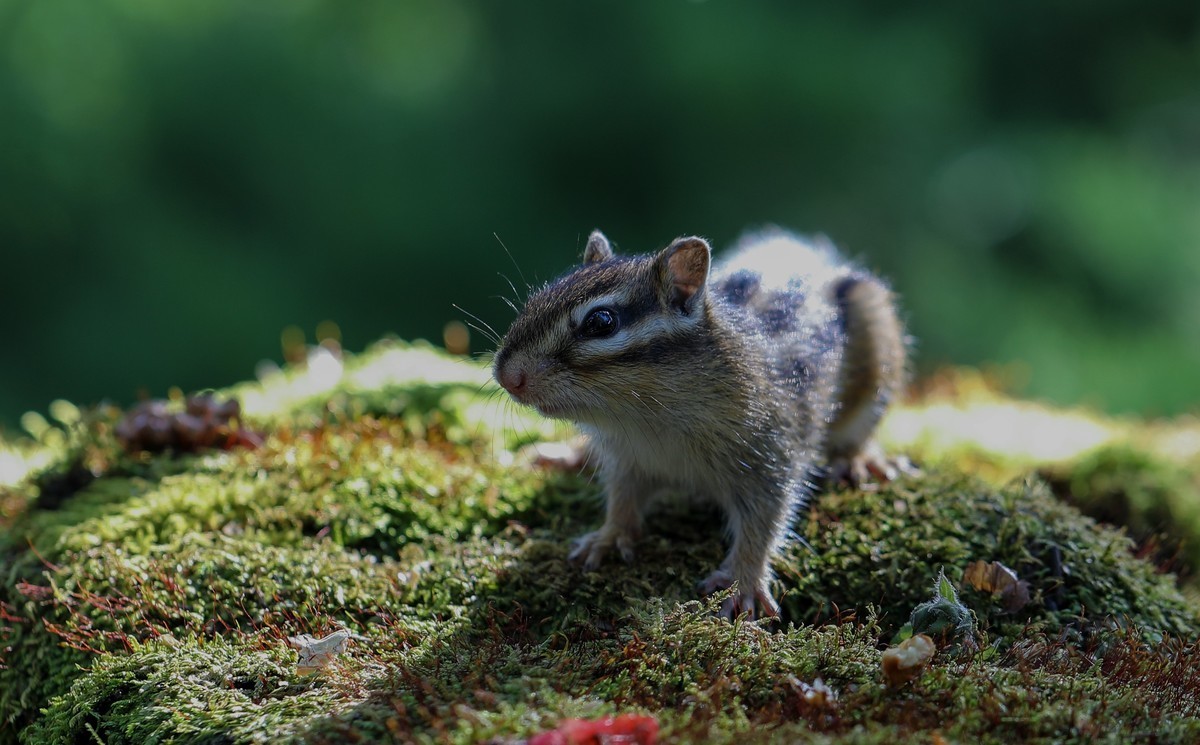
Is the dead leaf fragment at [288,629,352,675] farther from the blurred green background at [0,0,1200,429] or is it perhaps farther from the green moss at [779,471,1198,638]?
the blurred green background at [0,0,1200,429]

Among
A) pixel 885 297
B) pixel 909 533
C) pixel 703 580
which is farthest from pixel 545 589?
pixel 885 297

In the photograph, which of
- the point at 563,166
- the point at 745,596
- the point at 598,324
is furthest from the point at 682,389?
the point at 563,166

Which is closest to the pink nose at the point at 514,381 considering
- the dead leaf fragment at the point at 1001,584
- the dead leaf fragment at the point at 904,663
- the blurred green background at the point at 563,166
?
the dead leaf fragment at the point at 904,663

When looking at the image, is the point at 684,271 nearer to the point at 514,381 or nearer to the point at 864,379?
the point at 514,381

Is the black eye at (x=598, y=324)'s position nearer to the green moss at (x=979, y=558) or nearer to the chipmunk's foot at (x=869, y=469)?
the green moss at (x=979, y=558)

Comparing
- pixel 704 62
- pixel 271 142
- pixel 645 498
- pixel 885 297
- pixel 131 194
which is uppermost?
pixel 704 62

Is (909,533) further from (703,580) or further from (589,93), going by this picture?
(589,93)
